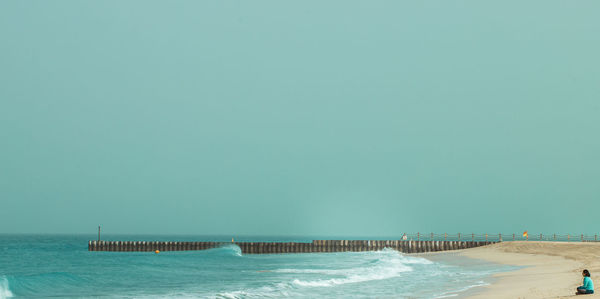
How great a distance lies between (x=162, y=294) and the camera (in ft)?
95.6

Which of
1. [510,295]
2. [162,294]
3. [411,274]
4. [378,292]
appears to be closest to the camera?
[510,295]

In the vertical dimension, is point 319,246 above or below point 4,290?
below

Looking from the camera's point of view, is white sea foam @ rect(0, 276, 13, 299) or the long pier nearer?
white sea foam @ rect(0, 276, 13, 299)

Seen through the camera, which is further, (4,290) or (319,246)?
(319,246)

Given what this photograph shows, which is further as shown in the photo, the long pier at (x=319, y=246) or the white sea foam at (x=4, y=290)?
the long pier at (x=319, y=246)

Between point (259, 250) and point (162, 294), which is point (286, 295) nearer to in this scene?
point (162, 294)

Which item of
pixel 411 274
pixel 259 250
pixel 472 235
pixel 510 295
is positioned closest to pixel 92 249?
pixel 259 250

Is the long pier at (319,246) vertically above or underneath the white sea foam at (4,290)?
underneath

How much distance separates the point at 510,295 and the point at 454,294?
9.79 feet

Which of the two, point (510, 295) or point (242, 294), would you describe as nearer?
point (510, 295)

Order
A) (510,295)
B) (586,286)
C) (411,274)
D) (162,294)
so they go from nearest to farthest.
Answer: (586,286), (510,295), (162,294), (411,274)

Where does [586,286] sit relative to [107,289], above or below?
above

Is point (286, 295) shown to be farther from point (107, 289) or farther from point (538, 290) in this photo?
point (107, 289)

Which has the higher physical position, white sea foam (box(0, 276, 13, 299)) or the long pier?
white sea foam (box(0, 276, 13, 299))
